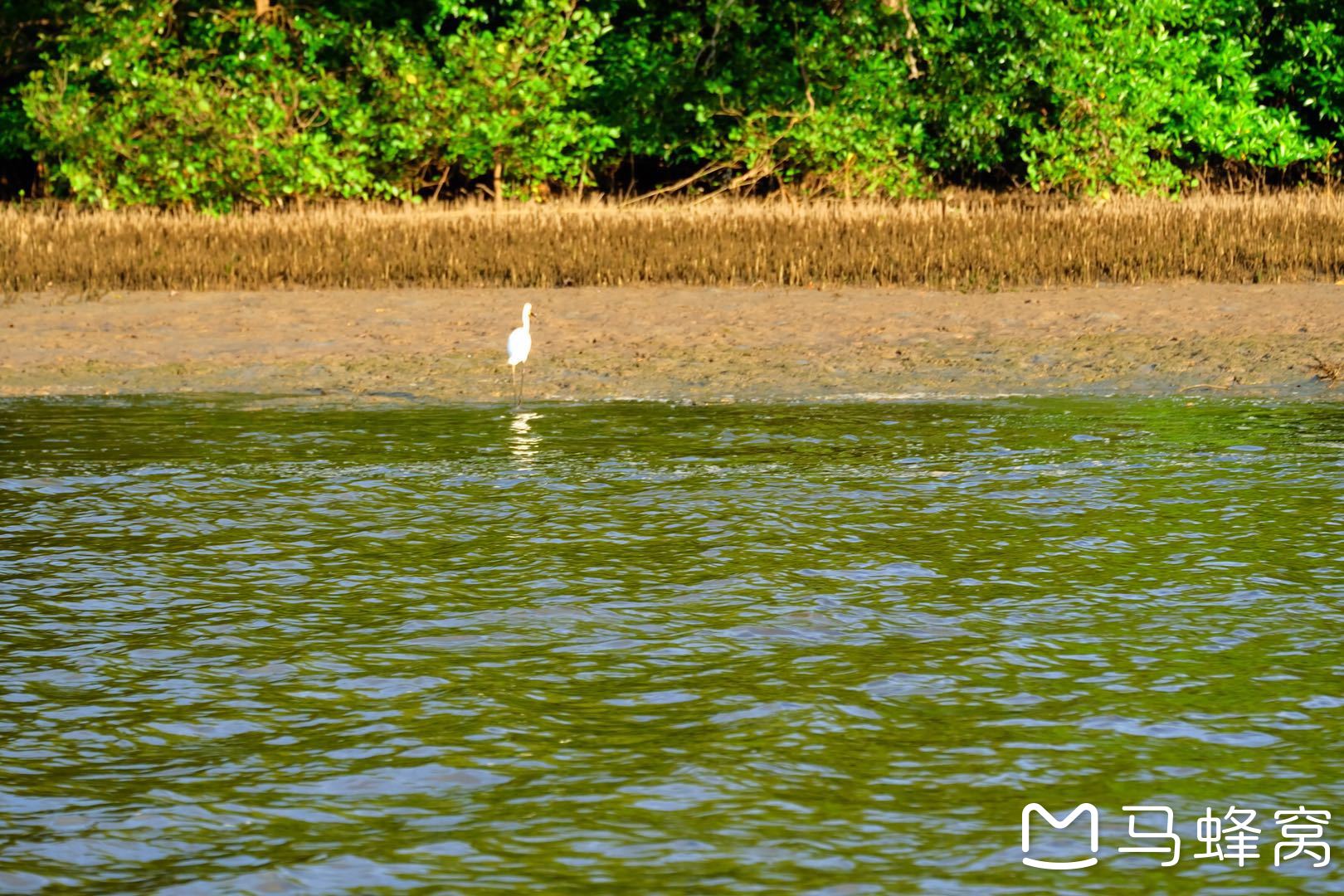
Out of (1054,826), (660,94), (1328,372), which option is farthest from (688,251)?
(1054,826)

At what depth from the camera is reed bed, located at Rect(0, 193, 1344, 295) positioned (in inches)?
830

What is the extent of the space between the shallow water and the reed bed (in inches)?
387

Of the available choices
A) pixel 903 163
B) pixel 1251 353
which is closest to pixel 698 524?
pixel 1251 353

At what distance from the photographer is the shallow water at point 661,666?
4.78 m

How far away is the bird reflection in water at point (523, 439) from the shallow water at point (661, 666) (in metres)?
0.09

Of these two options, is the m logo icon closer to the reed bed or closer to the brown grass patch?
the brown grass patch

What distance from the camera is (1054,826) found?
4875 millimetres

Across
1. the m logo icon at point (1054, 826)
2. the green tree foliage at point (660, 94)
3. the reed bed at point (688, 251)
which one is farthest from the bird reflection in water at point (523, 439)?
the green tree foliage at point (660, 94)

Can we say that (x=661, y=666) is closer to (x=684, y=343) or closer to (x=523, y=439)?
(x=523, y=439)

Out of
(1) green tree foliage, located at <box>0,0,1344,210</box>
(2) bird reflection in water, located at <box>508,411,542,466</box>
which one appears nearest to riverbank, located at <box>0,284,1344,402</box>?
(2) bird reflection in water, located at <box>508,411,542,466</box>

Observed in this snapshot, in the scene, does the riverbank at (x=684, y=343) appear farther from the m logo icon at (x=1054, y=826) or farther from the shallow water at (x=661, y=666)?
the m logo icon at (x=1054, y=826)

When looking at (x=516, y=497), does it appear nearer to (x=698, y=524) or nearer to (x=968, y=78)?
(x=698, y=524)

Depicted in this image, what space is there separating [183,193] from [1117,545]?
73.8 feet

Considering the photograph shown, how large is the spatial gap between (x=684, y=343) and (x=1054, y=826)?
41.5 ft
